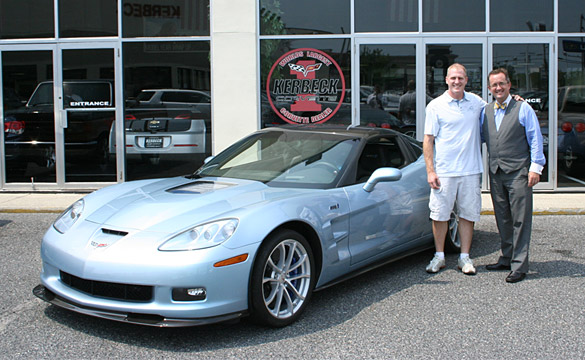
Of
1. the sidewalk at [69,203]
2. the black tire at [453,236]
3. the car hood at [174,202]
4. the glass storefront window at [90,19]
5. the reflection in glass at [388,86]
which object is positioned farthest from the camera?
the glass storefront window at [90,19]

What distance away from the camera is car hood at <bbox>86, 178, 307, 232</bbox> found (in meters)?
4.18

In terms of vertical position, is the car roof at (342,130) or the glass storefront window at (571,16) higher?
the glass storefront window at (571,16)

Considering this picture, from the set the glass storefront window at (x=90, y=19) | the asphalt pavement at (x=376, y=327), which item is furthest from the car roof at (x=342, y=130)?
the glass storefront window at (x=90, y=19)

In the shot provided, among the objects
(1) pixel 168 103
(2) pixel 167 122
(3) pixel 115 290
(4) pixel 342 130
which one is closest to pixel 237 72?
(1) pixel 168 103

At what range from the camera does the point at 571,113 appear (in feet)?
35.4

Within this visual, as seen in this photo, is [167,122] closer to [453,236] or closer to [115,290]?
[453,236]

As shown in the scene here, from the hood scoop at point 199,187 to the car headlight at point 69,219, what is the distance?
2.22ft

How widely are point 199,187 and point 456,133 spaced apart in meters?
2.25

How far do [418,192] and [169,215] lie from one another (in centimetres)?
247

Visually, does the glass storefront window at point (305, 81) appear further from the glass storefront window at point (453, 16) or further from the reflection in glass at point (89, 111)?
the reflection in glass at point (89, 111)

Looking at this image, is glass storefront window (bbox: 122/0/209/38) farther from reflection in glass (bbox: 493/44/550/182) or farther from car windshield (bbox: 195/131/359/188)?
car windshield (bbox: 195/131/359/188)

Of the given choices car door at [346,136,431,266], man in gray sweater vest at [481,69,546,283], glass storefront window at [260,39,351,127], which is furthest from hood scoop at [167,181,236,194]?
glass storefront window at [260,39,351,127]

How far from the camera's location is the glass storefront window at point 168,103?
432 inches

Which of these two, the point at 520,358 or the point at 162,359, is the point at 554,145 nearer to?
the point at 520,358
